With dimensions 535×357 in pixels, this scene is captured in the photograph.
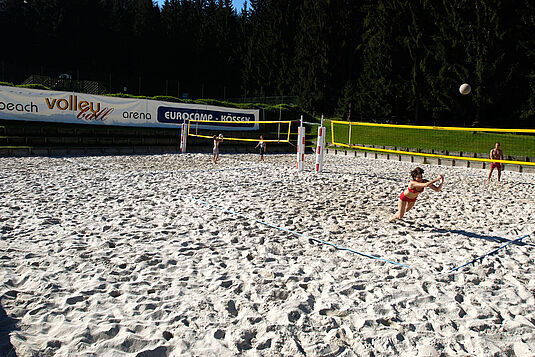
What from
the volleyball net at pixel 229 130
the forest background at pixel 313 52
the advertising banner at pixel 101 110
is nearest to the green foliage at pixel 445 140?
the forest background at pixel 313 52

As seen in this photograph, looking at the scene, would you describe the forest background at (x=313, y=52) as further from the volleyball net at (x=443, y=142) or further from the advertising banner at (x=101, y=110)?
the advertising banner at (x=101, y=110)

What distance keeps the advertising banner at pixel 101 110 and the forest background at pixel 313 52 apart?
12.6 meters

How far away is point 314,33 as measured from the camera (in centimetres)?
3356

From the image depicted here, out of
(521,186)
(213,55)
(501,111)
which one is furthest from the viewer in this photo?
(213,55)

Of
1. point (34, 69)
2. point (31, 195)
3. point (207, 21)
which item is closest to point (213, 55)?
point (207, 21)

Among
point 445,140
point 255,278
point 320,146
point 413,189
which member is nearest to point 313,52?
point 445,140

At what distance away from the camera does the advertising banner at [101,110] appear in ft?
46.0

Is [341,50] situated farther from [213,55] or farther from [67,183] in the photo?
[67,183]

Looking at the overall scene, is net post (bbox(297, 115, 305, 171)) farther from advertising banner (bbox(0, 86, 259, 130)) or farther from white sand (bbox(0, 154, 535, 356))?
advertising banner (bbox(0, 86, 259, 130))

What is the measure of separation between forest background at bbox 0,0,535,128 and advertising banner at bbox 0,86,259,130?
12587mm

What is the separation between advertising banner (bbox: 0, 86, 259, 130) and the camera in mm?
14016

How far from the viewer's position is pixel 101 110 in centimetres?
1594

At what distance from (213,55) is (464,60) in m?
34.2

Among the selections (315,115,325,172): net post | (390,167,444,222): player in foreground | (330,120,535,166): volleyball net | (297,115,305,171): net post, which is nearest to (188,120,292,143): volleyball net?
(330,120,535,166): volleyball net
